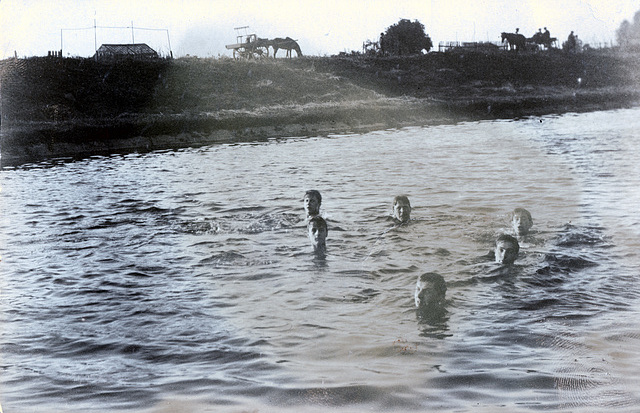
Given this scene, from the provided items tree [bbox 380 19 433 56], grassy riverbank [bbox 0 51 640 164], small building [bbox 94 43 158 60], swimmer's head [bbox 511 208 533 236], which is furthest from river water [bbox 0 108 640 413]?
tree [bbox 380 19 433 56]

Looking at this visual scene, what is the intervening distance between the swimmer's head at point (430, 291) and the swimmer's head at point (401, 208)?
4501mm

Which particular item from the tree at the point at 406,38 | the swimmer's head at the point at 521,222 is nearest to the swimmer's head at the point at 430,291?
the swimmer's head at the point at 521,222

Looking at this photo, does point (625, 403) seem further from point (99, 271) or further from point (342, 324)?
point (99, 271)

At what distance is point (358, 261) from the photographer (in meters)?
9.56

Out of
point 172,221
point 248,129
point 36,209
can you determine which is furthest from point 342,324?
→ point 248,129

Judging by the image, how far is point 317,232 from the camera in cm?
988

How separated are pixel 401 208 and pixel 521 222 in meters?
2.24

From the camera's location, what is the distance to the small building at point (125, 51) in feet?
124

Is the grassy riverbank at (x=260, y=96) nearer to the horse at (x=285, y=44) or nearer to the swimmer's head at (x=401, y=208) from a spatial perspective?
the horse at (x=285, y=44)

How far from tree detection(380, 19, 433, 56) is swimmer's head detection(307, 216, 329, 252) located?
43.5m

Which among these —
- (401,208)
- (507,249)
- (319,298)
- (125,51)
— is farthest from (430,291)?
(125,51)

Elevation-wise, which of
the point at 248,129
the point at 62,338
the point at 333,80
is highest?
the point at 333,80

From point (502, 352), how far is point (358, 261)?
3912 mm

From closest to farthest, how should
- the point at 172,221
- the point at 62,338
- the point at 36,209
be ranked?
the point at 62,338
the point at 172,221
the point at 36,209
